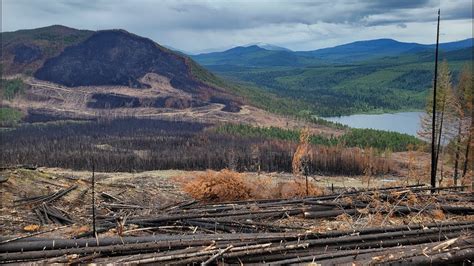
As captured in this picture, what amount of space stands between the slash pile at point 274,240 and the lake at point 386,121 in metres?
89.0

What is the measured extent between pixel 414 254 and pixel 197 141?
6366 cm

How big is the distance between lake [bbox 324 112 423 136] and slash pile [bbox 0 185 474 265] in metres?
89.0

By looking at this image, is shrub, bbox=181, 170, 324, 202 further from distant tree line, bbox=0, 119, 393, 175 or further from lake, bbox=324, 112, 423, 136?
lake, bbox=324, 112, 423, 136

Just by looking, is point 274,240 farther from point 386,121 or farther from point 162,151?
point 386,121

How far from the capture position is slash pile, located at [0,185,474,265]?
27.7ft

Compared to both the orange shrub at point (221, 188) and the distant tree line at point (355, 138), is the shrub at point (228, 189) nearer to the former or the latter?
the orange shrub at point (221, 188)

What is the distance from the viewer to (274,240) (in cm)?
924

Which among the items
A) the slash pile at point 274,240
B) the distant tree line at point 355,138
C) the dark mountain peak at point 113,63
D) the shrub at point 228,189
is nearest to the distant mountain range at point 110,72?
the dark mountain peak at point 113,63

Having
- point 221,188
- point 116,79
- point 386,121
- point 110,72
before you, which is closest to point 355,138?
point 386,121

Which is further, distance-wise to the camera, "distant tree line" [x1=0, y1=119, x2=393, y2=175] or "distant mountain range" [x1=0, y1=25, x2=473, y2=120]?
"distant mountain range" [x1=0, y1=25, x2=473, y2=120]

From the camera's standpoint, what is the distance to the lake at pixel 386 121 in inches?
4094

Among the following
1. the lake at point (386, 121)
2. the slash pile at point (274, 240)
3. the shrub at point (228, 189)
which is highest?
the slash pile at point (274, 240)

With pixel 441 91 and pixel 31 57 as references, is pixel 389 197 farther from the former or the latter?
pixel 31 57

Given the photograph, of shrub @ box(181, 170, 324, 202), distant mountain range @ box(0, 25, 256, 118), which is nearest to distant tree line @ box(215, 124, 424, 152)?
distant mountain range @ box(0, 25, 256, 118)
